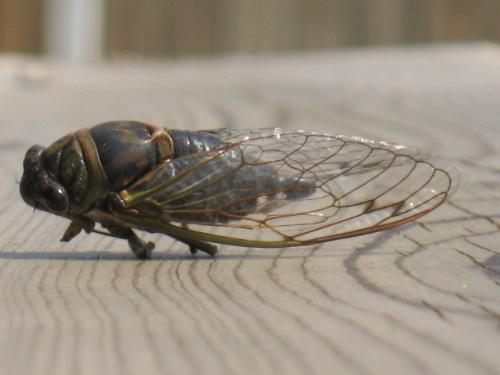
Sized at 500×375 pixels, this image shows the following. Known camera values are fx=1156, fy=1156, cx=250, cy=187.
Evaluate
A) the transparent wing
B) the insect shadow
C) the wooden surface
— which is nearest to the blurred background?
the wooden surface

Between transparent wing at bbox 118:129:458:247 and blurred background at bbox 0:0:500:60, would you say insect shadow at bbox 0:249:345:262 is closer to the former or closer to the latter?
transparent wing at bbox 118:129:458:247

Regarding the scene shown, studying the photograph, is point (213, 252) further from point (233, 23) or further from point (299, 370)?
point (233, 23)

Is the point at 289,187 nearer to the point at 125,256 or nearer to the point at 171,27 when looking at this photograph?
the point at 125,256

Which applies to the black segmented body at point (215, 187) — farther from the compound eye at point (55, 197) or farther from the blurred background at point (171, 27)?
the blurred background at point (171, 27)

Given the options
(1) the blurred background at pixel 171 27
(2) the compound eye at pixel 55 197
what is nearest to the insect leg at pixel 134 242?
(2) the compound eye at pixel 55 197

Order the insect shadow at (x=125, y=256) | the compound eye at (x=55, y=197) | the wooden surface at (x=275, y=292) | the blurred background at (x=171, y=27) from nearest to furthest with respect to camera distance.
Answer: the wooden surface at (x=275, y=292) < the insect shadow at (x=125, y=256) < the compound eye at (x=55, y=197) < the blurred background at (x=171, y=27)

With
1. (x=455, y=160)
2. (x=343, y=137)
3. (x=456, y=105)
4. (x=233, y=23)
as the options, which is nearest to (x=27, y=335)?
(x=343, y=137)

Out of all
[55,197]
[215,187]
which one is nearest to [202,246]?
[215,187]

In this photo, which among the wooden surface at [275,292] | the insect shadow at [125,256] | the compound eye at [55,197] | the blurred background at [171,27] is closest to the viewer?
the wooden surface at [275,292]
